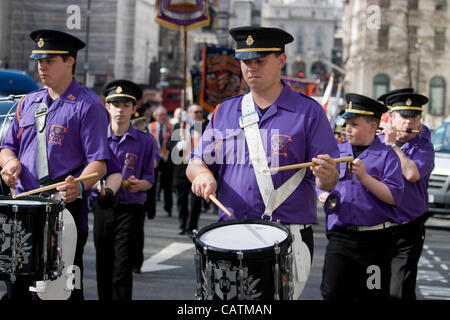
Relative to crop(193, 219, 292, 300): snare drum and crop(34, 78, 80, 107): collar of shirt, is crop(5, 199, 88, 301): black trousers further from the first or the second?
crop(193, 219, 292, 300): snare drum

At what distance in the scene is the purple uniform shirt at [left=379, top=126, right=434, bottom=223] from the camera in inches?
285

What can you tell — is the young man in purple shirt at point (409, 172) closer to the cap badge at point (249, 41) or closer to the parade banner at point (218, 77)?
the cap badge at point (249, 41)

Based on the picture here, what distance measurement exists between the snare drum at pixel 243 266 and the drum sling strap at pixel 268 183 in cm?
40

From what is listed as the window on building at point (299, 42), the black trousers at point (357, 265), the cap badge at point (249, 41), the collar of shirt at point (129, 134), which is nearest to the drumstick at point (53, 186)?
the cap badge at point (249, 41)

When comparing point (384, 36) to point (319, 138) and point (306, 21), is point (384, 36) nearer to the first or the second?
point (319, 138)

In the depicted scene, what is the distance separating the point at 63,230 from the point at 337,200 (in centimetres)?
208

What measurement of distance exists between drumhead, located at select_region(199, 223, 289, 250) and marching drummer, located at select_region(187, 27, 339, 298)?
0.30m

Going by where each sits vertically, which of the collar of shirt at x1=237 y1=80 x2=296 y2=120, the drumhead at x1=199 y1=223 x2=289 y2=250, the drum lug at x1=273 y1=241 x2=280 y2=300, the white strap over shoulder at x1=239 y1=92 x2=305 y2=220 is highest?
the collar of shirt at x1=237 y1=80 x2=296 y2=120

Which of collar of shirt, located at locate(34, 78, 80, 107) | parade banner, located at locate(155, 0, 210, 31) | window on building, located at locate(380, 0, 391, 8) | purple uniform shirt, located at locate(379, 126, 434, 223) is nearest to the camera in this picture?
collar of shirt, located at locate(34, 78, 80, 107)

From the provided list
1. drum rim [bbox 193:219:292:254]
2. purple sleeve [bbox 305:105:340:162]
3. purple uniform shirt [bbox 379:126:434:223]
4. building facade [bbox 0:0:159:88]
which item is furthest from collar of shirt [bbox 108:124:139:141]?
building facade [bbox 0:0:159:88]

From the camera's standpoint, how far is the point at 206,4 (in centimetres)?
2117

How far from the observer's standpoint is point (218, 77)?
20.2 m

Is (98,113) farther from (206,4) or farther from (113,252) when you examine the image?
(206,4)
